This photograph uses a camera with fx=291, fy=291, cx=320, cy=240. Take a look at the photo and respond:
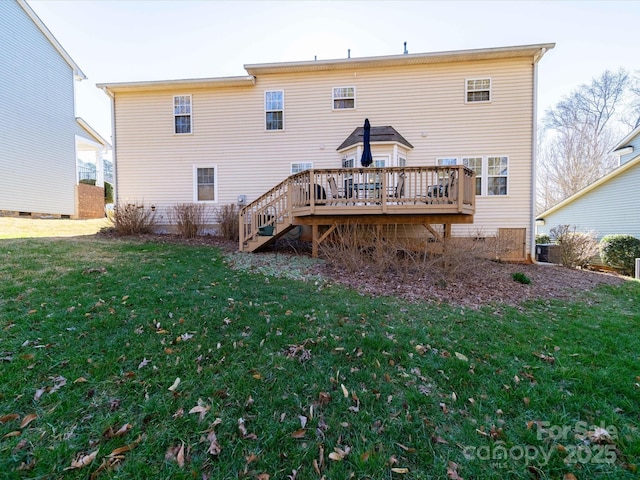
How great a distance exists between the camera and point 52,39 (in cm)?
1520

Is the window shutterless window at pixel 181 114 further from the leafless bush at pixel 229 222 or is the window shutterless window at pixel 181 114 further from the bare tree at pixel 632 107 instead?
the bare tree at pixel 632 107

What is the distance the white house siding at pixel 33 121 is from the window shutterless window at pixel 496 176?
812 inches

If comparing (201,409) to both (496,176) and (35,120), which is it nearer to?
(496,176)

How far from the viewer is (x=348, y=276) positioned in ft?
21.8

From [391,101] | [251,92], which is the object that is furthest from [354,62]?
[251,92]

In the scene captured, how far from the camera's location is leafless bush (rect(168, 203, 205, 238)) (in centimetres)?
1152

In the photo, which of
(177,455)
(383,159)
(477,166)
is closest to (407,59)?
(383,159)

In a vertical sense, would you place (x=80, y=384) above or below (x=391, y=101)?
below

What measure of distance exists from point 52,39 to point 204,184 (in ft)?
40.6

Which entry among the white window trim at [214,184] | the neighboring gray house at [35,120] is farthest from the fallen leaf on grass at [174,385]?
the neighboring gray house at [35,120]

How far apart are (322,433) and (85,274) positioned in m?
5.42

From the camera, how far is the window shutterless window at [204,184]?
1249 centimetres

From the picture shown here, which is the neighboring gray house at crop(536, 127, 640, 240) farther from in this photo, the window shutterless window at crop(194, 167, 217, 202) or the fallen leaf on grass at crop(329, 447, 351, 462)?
the window shutterless window at crop(194, 167, 217, 202)

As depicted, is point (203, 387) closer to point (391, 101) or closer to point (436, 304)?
point (436, 304)
